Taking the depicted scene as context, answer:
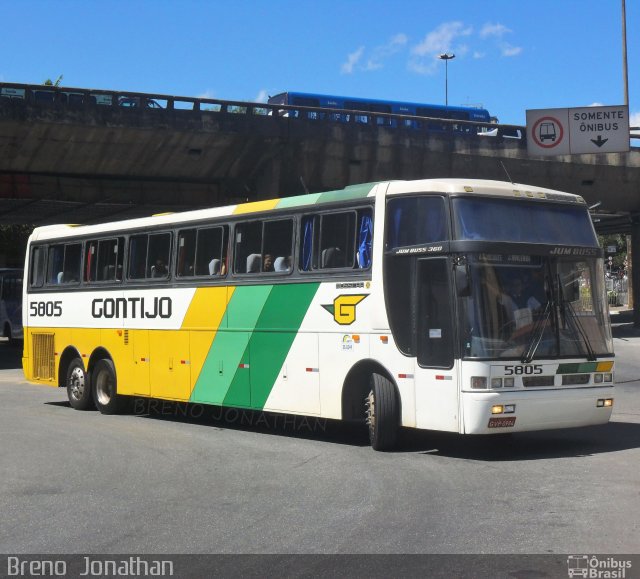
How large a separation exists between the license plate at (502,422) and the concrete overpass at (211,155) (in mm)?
17857

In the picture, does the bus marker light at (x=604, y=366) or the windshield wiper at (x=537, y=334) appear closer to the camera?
the windshield wiper at (x=537, y=334)

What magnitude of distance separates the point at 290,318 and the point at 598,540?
671cm

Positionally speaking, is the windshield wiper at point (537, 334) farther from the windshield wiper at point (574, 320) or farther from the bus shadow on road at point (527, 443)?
the bus shadow on road at point (527, 443)

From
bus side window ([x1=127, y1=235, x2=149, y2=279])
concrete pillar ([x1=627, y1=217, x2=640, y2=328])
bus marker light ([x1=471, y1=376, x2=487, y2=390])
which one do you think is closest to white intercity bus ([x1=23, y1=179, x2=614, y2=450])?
bus marker light ([x1=471, y1=376, x2=487, y2=390])

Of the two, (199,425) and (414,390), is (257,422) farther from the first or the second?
(414,390)

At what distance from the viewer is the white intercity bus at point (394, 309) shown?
35.9ft

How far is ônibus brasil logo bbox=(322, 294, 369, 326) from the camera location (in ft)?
39.8

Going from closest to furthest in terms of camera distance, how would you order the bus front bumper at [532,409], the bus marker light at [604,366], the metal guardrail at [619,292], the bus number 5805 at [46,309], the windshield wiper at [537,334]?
the bus front bumper at [532,409] → the windshield wiper at [537,334] → the bus marker light at [604,366] → the bus number 5805 at [46,309] → the metal guardrail at [619,292]

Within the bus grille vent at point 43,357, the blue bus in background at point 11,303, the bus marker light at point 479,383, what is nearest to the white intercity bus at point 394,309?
the bus marker light at point 479,383

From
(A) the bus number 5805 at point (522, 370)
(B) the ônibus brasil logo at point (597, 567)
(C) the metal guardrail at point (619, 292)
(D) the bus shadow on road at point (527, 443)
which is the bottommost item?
(B) the ônibus brasil logo at point (597, 567)

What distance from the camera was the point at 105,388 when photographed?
1734cm

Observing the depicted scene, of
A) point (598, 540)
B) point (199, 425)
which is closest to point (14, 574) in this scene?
point (598, 540)

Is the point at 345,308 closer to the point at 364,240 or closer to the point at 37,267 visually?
the point at 364,240

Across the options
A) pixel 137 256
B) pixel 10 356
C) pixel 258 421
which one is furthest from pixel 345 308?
pixel 10 356
